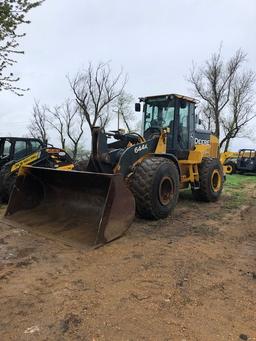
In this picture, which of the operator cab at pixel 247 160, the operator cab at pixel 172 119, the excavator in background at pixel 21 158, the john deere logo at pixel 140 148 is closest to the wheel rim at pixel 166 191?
the john deere logo at pixel 140 148

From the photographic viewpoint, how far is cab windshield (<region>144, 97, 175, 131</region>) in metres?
8.86

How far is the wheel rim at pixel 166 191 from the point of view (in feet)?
23.8

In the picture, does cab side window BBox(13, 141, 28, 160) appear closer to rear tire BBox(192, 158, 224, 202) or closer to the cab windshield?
the cab windshield

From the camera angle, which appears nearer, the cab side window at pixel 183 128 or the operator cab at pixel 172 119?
the operator cab at pixel 172 119

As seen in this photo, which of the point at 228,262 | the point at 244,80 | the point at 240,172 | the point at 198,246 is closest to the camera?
the point at 228,262

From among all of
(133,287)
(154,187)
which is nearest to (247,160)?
(154,187)

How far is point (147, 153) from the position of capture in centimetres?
761

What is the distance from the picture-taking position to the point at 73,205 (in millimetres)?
6684

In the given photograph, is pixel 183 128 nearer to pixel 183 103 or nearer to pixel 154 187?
pixel 183 103

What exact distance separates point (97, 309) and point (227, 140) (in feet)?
106

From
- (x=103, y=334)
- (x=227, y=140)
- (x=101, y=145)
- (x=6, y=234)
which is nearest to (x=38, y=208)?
(x=6, y=234)

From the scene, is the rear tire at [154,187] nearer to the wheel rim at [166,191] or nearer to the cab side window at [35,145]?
the wheel rim at [166,191]

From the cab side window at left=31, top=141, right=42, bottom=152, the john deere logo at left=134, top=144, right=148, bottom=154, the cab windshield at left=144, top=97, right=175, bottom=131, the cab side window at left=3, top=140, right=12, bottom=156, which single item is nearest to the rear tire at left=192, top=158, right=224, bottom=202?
the cab windshield at left=144, top=97, right=175, bottom=131

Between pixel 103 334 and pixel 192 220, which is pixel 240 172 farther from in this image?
pixel 103 334
